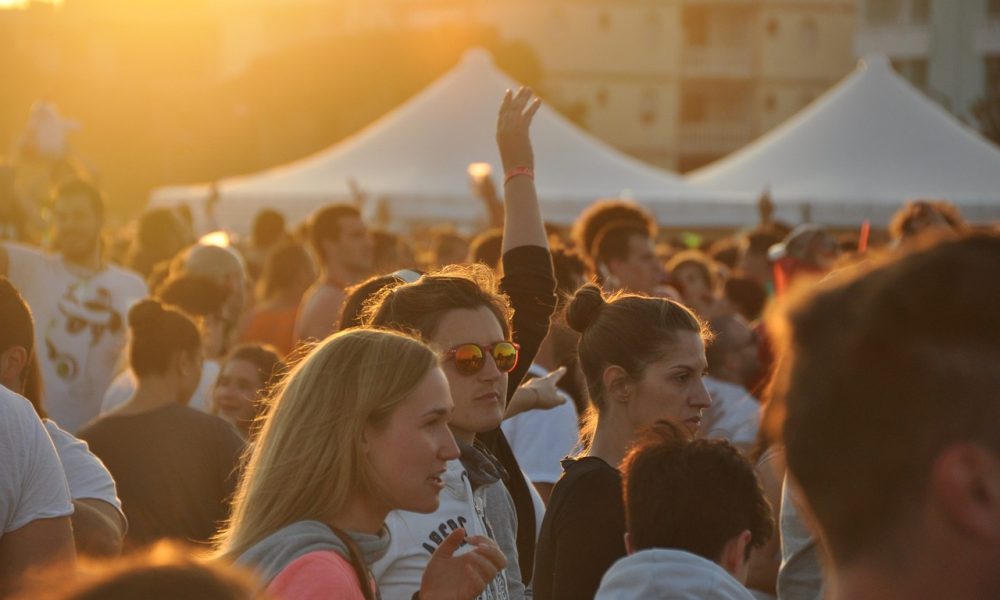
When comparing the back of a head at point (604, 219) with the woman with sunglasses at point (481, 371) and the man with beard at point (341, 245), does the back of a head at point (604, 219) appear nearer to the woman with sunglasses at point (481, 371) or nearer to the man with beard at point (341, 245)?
the man with beard at point (341, 245)

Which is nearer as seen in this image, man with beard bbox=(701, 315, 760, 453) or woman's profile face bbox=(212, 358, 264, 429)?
woman's profile face bbox=(212, 358, 264, 429)

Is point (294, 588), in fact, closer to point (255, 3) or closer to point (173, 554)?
point (173, 554)

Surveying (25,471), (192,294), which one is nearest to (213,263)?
(192,294)

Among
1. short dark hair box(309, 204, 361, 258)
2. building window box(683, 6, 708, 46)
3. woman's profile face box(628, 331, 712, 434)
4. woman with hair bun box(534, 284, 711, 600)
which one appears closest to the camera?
woman with hair bun box(534, 284, 711, 600)

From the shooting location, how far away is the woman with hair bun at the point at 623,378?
12.4 feet

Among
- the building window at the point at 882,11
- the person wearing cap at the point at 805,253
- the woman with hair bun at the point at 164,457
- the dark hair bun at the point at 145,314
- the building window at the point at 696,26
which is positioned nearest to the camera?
the woman with hair bun at the point at 164,457

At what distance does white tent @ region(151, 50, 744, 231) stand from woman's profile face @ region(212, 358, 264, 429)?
561 inches

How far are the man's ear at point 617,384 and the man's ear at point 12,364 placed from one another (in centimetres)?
142

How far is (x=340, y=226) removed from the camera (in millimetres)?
8180

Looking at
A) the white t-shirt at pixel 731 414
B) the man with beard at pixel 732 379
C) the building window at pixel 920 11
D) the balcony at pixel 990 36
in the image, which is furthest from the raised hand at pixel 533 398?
the building window at pixel 920 11

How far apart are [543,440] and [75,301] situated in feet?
8.80

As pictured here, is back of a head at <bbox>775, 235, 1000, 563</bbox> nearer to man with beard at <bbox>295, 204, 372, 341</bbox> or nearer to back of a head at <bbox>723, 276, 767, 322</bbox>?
man with beard at <bbox>295, 204, 372, 341</bbox>

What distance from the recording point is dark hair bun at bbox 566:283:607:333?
14.1 ft

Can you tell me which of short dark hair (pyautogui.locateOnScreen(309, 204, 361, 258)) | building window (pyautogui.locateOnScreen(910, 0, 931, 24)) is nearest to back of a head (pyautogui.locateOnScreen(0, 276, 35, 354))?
short dark hair (pyautogui.locateOnScreen(309, 204, 361, 258))
